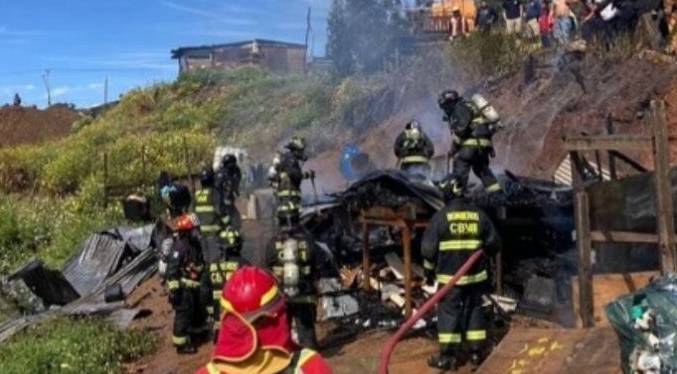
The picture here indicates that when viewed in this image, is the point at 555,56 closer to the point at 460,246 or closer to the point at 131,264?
the point at 131,264

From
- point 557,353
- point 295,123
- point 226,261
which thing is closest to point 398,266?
point 226,261

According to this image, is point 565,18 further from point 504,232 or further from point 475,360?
point 475,360

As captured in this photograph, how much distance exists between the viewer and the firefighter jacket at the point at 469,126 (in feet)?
36.4

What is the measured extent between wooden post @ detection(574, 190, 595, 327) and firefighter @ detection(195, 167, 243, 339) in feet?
10.3

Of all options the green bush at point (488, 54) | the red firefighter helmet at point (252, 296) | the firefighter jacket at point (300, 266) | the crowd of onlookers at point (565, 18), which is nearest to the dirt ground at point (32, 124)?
the crowd of onlookers at point (565, 18)

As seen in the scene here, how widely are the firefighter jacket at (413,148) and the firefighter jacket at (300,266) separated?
9.91 feet

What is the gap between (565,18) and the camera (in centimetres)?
2047

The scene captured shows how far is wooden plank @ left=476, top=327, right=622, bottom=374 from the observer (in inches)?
287

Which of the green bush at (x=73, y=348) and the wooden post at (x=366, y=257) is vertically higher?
the wooden post at (x=366, y=257)

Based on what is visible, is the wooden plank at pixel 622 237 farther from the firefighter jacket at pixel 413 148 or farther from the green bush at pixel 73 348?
the green bush at pixel 73 348

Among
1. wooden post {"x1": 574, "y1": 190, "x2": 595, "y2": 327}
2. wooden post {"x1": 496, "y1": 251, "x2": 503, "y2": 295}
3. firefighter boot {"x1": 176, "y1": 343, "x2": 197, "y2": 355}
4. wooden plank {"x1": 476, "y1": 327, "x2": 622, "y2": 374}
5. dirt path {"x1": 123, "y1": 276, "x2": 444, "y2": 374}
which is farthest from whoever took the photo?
firefighter boot {"x1": 176, "y1": 343, "x2": 197, "y2": 355}

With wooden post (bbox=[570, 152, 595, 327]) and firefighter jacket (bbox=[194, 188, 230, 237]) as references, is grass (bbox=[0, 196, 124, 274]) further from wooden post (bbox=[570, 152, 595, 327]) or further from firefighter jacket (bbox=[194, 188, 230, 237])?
wooden post (bbox=[570, 152, 595, 327])

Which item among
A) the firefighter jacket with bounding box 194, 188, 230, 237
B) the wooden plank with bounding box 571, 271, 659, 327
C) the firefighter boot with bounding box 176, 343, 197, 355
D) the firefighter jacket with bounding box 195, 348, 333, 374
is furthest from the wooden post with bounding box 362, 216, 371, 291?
the firefighter jacket with bounding box 195, 348, 333, 374

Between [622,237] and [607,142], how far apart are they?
845 millimetres
